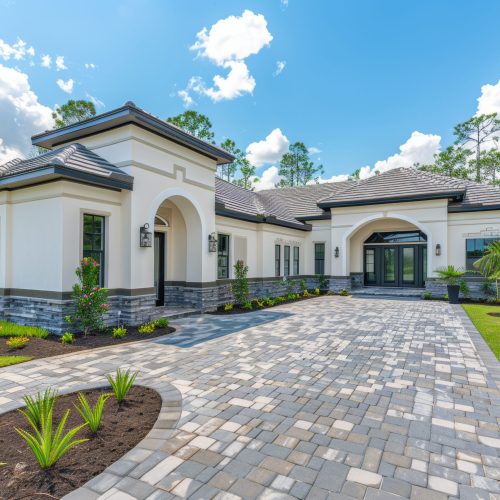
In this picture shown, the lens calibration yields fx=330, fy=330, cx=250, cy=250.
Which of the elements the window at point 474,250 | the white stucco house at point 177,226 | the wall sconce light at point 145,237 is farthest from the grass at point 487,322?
the wall sconce light at point 145,237

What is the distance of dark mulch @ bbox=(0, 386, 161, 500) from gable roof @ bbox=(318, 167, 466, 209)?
15.0 metres

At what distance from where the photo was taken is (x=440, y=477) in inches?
105

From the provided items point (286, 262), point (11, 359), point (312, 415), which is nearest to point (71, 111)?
point (286, 262)

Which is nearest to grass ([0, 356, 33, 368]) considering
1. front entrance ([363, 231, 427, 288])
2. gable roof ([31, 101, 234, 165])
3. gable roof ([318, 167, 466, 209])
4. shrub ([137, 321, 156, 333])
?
shrub ([137, 321, 156, 333])

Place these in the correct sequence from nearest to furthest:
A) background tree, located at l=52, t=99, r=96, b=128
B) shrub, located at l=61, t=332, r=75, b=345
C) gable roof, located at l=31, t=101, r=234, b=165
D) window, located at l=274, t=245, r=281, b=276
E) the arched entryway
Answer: shrub, located at l=61, t=332, r=75, b=345
gable roof, located at l=31, t=101, r=234, b=165
the arched entryway
window, located at l=274, t=245, r=281, b=276
background tree, located at l=52, t=99, r=96, b=128

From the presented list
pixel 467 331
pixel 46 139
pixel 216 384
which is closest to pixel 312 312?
pixel 467 331

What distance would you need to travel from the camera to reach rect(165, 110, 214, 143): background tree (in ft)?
89.6

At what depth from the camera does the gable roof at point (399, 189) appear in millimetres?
15125

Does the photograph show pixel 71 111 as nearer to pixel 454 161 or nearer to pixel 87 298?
pixel 87 298

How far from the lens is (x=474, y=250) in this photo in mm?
14953

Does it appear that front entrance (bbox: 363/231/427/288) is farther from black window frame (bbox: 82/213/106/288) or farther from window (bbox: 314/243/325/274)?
black window frame (bbox: 82/213/106/288)

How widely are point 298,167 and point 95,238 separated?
31.1m

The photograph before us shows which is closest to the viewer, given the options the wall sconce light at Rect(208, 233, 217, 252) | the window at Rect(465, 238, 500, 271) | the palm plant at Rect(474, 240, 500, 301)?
the wall sconce light at Rect(208, 233, 217, 252)

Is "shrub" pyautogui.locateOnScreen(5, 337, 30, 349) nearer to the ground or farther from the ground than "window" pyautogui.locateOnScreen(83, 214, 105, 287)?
nearer to the ground
